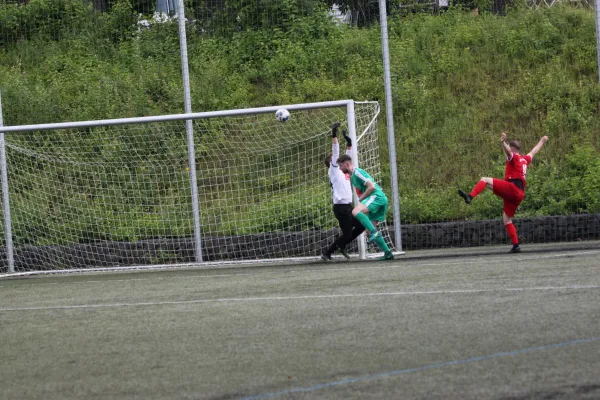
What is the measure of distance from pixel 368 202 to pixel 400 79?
672cm

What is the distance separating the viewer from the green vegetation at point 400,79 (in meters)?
16.4

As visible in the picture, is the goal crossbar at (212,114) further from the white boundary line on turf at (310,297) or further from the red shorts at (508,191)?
the white boundary line on turf at (310,297)

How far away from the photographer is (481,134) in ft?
57.2

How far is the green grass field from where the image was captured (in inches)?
178

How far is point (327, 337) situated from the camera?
5957 millimetres

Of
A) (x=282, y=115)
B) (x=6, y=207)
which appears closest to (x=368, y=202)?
(x=282, y=115)

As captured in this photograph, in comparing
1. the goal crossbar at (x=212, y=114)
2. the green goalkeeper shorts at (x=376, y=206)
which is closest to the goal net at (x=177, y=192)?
the goal crossbar at (x=212, y=114)

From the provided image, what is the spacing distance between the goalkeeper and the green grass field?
6.97 ft

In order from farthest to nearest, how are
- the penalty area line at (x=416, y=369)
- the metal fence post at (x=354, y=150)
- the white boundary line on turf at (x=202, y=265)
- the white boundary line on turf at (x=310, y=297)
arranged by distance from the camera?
the white boundary line on turf at (x=202, y=265), the metal fence post at (x=354, y=150), the white boundary line on turf at (x=310, y=297), the penalty area line at (x=416, y=369)

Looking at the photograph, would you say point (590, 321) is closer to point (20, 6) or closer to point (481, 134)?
point (481, 134)

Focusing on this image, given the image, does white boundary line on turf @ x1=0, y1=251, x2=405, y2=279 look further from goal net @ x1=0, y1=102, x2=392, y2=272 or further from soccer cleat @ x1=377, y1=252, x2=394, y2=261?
soccer cleat @ x1=377, y1=252, x2=394, y2=261

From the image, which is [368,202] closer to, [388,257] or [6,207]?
[388,257]

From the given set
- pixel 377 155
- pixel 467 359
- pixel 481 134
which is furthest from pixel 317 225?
pixel 467 359

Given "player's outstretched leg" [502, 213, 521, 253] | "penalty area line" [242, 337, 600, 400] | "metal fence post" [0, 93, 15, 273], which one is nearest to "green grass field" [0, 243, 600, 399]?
"penalty area line" [242, 337, 600, 400]
